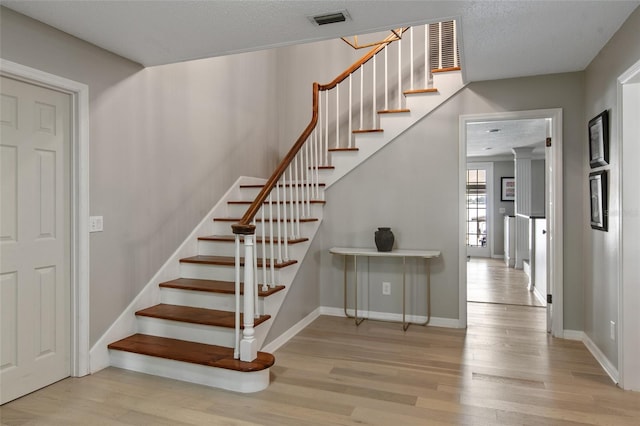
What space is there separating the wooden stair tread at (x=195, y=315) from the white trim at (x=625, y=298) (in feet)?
7.80

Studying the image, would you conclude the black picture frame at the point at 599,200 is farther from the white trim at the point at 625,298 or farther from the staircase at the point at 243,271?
the staircase at the point at 243,271

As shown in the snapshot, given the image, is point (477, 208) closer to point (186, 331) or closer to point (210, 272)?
point (210, 272)

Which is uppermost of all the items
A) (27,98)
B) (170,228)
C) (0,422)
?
(27,98)

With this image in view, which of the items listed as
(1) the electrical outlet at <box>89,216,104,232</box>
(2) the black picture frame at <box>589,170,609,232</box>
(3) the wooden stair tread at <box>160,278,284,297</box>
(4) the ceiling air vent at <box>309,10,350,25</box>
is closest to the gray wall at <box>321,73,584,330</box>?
(2) the black picture frame at <box>589,170,609,232</box>

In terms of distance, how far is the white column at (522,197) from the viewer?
733 cm

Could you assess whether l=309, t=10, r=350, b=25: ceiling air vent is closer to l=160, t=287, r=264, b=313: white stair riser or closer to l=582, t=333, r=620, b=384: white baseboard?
l=160, t=287, r=264, b=313: white stair riser

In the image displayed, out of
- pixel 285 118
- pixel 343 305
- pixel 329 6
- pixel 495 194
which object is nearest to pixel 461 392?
pixel 343 305

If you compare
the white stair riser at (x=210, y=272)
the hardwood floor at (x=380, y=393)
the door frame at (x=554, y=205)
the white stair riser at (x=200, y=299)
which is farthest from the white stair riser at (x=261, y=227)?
the door frame at (x=554, y=205)

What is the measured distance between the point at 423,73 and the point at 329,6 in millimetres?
2537

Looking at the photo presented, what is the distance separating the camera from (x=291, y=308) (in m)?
3.59

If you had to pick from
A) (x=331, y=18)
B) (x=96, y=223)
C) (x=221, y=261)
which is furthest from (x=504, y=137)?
(x=96, y=223)

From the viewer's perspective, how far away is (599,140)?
2.92 m

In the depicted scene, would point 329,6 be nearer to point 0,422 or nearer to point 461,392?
point 461,392

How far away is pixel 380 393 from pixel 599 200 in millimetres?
2146
